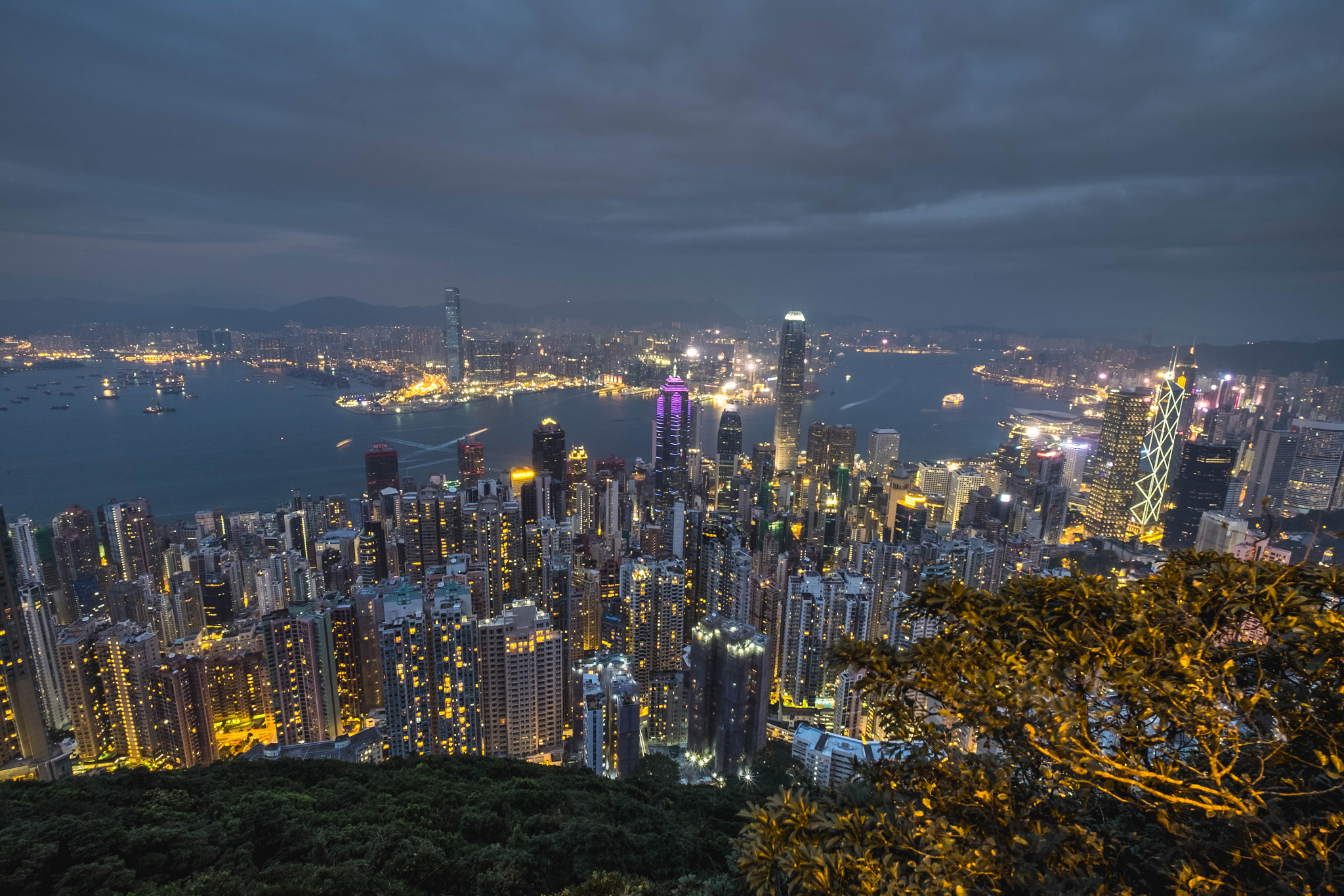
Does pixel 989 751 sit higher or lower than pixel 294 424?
higher

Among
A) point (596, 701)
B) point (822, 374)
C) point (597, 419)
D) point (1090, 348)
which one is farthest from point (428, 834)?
point (1090, 348)

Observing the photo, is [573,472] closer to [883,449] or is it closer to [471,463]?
[471,463]

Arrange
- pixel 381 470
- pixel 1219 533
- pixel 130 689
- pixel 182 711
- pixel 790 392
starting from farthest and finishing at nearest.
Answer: pixel 790 392
pixel 381 470
pixel 1219 533
pixel 130 689
pixel 182 711

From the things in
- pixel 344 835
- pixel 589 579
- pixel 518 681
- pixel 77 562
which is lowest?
pixel 77 562

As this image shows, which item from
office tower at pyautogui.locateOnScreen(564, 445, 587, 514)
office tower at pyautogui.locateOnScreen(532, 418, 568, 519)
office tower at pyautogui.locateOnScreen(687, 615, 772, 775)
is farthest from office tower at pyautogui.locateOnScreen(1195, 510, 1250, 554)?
office tower at pyautogui.locateOnScreen(532, 418, 568, 519)

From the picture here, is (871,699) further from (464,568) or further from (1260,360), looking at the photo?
(1260,360)

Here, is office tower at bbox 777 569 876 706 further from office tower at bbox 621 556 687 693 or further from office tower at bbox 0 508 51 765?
office tower at bbox 0 508 51 765

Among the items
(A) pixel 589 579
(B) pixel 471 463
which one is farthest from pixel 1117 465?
(B) pixel 471 463
